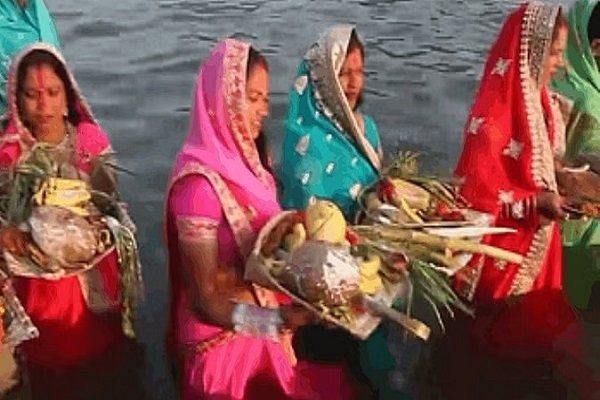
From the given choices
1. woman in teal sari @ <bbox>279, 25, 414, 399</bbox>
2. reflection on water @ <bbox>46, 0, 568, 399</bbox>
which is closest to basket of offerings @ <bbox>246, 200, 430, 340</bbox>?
woman in teal sari @ <bbox>279, 25, 414, 399</bbox>

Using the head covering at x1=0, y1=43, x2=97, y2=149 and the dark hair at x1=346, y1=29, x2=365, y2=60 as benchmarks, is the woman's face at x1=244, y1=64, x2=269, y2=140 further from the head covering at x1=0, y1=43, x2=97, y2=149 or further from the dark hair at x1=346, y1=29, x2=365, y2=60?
the head covering at x1=0, y1=43, x2=97, y2=149

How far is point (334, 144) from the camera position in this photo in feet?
14.7

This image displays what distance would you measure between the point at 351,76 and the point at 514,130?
712 millimetres

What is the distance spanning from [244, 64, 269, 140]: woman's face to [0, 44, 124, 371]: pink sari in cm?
96

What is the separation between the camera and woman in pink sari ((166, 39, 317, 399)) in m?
3.51

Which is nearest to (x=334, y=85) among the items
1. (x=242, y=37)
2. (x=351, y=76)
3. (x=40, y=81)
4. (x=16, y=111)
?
(x=351, y=76)

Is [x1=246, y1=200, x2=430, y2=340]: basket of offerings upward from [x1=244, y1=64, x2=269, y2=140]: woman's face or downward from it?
downward

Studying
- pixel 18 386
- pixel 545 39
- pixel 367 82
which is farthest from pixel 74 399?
pixel 367 82

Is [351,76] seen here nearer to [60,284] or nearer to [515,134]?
[515,134]

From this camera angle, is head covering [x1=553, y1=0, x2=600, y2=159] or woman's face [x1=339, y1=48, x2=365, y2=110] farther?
head covering [x1=553, y1=0, x2=600, y2=159]

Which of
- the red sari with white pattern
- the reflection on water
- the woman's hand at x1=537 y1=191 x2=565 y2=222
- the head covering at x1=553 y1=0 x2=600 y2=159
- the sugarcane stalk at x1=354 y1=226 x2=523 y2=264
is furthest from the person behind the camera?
the reflection on water

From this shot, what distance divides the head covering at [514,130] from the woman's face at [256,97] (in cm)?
98

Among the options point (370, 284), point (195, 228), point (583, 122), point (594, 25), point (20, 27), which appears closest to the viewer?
point (370, 284)

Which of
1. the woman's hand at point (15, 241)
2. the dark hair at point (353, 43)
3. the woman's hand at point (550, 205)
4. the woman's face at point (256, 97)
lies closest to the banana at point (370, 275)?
the woman's face at point (256, 97)
